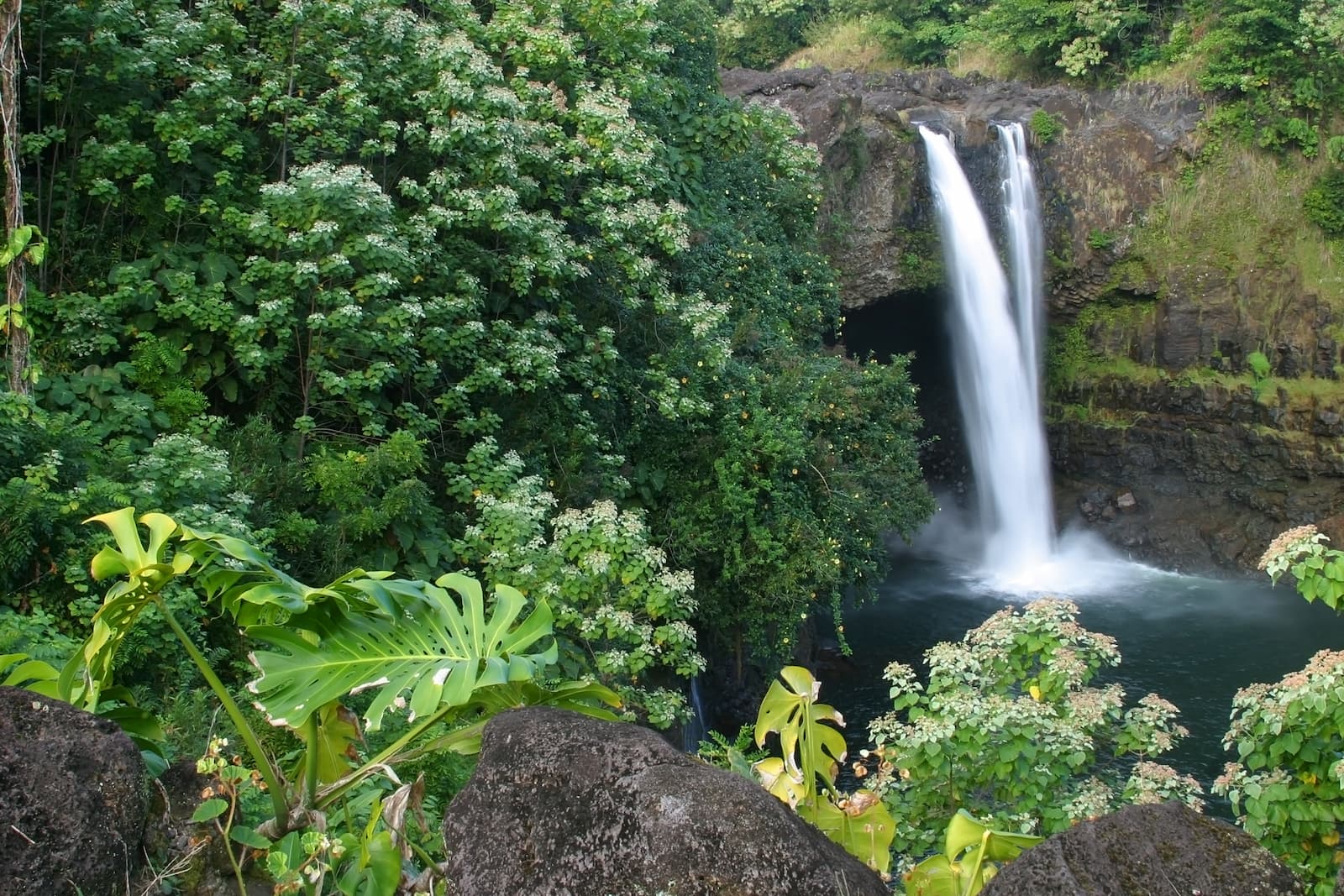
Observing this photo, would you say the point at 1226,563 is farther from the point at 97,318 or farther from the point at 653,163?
the point at 97,318

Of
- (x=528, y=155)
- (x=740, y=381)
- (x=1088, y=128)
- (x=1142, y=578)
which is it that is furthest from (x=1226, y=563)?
(x=528, y=155)

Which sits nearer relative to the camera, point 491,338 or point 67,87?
point 67,87

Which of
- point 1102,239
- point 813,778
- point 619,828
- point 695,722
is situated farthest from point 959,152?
point 619,828

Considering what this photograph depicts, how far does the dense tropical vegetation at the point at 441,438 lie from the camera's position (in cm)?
269

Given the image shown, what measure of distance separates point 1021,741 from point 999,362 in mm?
14946

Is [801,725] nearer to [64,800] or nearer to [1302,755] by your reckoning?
[1302,755]

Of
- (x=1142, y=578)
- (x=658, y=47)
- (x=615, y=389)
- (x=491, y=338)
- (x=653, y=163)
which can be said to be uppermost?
(x=658, y=47)

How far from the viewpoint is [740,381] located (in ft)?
29.7

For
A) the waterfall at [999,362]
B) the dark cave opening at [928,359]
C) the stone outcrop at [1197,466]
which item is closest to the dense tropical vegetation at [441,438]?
the waterfall at [999,362]

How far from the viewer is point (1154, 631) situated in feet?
44.8

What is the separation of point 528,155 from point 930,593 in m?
9.87

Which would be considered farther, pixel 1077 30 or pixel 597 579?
pixel 1077 30

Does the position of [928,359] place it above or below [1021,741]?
below

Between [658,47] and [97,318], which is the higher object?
[658,47]
